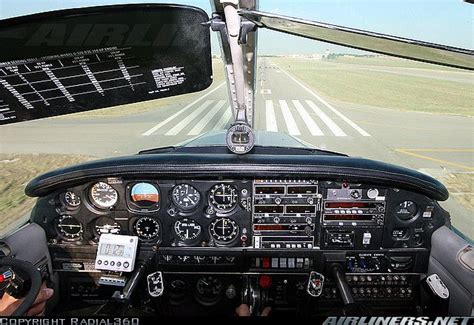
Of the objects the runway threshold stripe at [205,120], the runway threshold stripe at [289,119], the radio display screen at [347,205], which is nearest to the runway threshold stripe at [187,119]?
the runway threshold stripe at [205,120]

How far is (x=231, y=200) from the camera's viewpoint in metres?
2.63

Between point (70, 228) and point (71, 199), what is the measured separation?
0.22 meters

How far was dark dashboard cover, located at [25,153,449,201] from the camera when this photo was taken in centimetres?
232

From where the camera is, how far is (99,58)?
1.22 metres

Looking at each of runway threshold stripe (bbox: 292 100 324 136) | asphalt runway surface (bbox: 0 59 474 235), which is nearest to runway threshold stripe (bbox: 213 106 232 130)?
asphalt runway surface (bbox: 0 59 474 235)

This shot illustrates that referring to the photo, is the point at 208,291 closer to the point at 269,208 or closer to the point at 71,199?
the point at 269,208

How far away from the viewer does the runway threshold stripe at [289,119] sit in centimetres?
464

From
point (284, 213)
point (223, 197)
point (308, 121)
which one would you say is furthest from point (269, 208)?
point (308, 121)

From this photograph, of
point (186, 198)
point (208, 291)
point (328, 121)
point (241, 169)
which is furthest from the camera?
point (328, 121)

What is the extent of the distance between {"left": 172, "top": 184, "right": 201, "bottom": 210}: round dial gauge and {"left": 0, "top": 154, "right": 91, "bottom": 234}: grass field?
105cm

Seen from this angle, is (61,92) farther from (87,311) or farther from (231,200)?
(87,311)

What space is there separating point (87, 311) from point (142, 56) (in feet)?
6.55

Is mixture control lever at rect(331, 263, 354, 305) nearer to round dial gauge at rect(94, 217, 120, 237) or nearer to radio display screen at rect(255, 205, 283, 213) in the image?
radio display screen at rect(255, 205, 283, 213)

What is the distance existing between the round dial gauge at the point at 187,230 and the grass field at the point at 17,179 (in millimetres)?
1111
